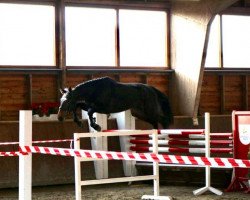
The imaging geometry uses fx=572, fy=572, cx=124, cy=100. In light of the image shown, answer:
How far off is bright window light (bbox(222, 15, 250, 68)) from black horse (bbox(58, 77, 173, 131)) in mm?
6436

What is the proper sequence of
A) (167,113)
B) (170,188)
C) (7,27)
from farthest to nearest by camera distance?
1. (7,27)
2. (170,188)
3. (167,113)

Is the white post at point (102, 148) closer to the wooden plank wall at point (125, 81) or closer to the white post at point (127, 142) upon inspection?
the white post at point (127, 142)

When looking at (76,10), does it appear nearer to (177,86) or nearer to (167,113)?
(177,86)

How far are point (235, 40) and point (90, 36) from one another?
3921 millimetres

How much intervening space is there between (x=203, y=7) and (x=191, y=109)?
231cm

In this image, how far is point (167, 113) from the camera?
841cm

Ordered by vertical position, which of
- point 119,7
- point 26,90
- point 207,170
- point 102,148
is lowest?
point 207,170

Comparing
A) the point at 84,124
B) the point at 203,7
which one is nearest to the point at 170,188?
the point at 84,124

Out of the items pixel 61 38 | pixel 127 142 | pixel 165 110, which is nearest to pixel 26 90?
pixel 61 38

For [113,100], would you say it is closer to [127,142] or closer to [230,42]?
[127,142]

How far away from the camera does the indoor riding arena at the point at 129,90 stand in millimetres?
8477

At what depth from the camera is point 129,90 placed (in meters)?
7.66

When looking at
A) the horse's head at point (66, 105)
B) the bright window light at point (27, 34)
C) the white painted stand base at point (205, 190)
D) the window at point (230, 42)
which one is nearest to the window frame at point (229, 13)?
the window at point (230, 42)

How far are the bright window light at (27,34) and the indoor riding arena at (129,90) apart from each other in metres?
0.02
